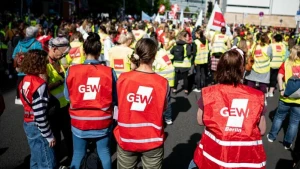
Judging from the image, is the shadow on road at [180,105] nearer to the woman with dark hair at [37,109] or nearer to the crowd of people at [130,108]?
the crowd of people at [130,108]

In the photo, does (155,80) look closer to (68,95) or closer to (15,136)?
(68,95)

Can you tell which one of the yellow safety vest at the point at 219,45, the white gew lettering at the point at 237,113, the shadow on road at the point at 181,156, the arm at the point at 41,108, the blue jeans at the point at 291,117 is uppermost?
the yellow safety vest at the point at 219,45

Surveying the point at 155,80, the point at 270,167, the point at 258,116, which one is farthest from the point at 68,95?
the point at 270,167

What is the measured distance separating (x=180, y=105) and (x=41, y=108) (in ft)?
18.5

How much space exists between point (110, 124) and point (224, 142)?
4.69ft

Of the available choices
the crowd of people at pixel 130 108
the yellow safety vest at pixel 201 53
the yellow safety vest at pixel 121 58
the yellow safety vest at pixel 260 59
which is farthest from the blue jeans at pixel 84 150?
the yellow safety vest at pixel 201 53

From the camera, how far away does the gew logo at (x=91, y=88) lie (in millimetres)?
3377

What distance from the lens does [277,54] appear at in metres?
9.28

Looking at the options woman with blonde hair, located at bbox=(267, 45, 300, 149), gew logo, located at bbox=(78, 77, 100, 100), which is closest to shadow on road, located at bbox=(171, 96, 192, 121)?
woman with blonde hair, located at bbox=(267, 45, 300, 149)

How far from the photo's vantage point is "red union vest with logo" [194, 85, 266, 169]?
2.64 meters

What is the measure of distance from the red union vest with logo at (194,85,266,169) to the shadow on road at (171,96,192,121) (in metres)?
4.72

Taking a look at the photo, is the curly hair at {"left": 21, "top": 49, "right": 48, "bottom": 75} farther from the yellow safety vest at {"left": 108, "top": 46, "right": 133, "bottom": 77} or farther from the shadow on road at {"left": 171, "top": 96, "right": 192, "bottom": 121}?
the shadow on road at {"left": 171, "top": 96, "right": 192, "bottom": 121}

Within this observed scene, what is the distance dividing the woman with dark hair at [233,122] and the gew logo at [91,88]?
1168 millimetres

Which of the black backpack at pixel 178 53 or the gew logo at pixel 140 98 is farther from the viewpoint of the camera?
the black backpack at pixel 178 53
